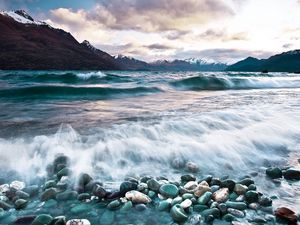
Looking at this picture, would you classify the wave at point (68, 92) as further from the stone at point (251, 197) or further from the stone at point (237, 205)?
the stone at point (237, 205)

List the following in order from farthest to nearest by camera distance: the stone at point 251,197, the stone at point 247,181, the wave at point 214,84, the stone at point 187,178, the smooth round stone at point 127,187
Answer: the wave at point 214,84 < the stone at point 187,178 < the stone at point 247,181 < the smooth round stone at point 127,187 < the stone at point 251,197

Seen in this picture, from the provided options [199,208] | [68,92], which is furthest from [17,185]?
[68,92]

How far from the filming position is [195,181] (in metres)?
3.79

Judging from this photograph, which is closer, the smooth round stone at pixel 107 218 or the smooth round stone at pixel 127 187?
the smooth round stone at pixel 107 218

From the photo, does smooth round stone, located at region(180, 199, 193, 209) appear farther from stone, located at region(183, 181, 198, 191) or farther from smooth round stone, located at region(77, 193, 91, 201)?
smooth round stone, located at region(77, 193, 91, 201)

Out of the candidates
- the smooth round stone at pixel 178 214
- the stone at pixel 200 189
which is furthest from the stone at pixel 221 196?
the smooth round stone at pixel 178 214

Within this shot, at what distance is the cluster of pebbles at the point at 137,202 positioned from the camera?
2.93 metres

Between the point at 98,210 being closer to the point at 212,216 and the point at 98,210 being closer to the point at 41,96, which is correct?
the point at 212,216

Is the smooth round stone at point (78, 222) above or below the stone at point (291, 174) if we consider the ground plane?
above

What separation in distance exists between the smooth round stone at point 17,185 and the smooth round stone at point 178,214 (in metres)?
1.80

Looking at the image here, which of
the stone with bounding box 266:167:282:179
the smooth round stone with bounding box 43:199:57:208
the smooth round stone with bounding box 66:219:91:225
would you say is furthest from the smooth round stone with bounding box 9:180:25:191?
the stone with bounding box 266:167:282:179

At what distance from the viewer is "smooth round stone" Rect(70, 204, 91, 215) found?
3084 mm

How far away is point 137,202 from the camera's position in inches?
129

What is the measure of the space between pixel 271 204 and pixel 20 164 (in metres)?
3.24
